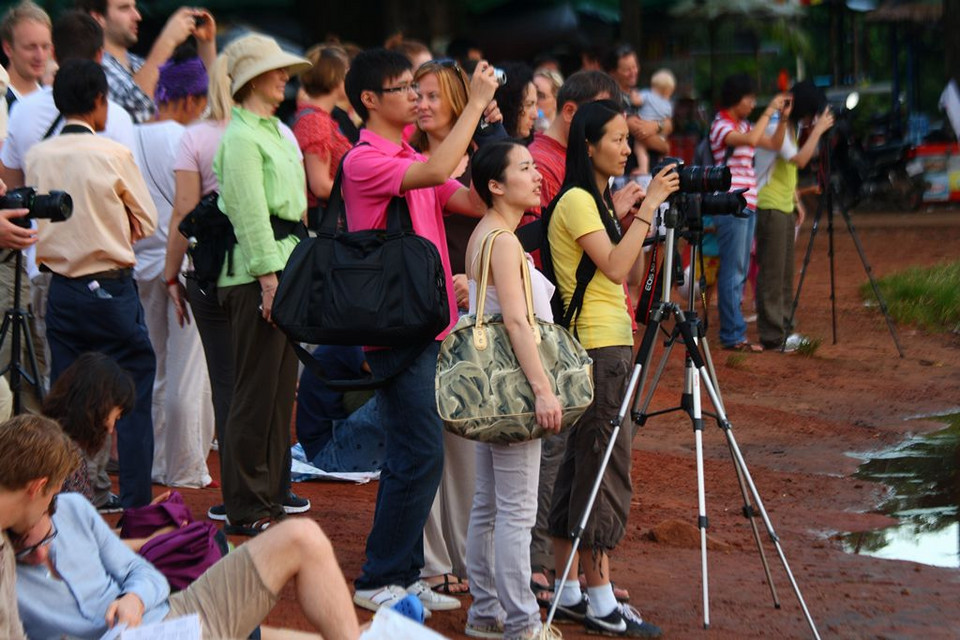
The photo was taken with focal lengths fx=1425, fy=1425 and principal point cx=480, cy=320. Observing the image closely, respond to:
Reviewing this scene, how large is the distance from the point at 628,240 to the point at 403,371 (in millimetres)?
960

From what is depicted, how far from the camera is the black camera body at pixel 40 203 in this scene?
5.66 meters

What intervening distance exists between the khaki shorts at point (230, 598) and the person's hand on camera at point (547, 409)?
1.09 m

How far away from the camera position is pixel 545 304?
16.7 ft

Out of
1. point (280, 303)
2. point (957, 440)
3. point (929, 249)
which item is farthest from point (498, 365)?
point (929, 249)

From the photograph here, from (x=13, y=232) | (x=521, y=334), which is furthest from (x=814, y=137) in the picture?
(x=13, y=232)

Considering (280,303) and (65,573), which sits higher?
(280,303)

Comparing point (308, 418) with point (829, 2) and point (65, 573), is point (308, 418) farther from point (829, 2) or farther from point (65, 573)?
point (829, 2)

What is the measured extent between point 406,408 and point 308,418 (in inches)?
113

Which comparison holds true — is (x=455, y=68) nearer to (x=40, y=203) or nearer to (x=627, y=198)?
(x=627, y=198)

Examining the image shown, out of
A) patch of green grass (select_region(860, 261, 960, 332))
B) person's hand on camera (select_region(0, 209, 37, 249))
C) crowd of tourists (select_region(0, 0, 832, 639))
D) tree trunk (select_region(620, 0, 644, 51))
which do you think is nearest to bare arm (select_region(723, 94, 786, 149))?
patch of green grass (select_region(860, 261, 960, 332))

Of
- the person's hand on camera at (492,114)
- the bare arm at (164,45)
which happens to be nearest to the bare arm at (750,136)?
the bare arm at (164,45)

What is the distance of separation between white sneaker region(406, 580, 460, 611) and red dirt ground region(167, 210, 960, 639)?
0.16 feet

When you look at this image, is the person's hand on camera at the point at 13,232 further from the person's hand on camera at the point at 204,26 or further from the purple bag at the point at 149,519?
the person's hand on camera at the point at 204,26

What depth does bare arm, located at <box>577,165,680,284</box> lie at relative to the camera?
5.22 m
